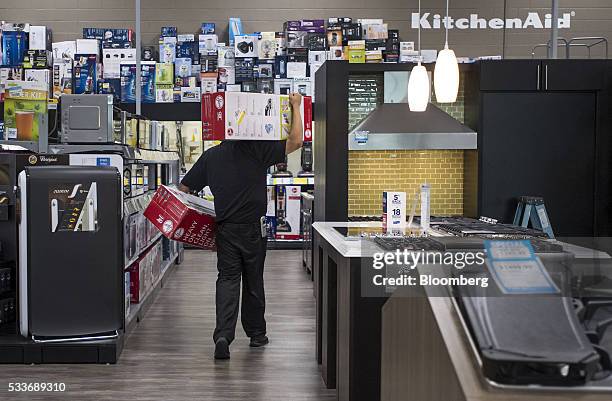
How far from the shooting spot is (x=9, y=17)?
13.2 meters

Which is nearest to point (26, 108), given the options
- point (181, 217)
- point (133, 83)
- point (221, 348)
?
point (181, 217)

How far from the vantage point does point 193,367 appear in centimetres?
536

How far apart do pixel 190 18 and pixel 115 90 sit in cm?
199

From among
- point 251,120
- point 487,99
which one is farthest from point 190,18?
point 251,120

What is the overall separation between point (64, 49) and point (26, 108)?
22.4 feet

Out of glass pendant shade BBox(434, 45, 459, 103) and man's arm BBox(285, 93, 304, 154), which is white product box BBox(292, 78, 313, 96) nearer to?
man's arm BBox(285, 93, 304, 154)

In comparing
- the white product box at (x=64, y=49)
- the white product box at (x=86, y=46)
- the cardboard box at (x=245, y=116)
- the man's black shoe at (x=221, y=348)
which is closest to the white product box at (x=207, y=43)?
the white product box at (x=86, y=46)

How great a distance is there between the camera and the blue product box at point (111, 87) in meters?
12.3

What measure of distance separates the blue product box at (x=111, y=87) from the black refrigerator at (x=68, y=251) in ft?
23.7

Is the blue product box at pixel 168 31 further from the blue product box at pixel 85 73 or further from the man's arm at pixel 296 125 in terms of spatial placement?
the man's arm at pixel 296 125

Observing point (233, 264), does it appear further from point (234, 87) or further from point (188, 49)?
point (188, 49)

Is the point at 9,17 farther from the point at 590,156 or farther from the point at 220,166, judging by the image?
the point at 590,156

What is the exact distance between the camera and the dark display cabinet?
21.7 ft

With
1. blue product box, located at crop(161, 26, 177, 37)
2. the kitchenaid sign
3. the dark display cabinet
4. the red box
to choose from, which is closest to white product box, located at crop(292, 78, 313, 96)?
blue product box, located at crop(161, 26, 177, 37)
